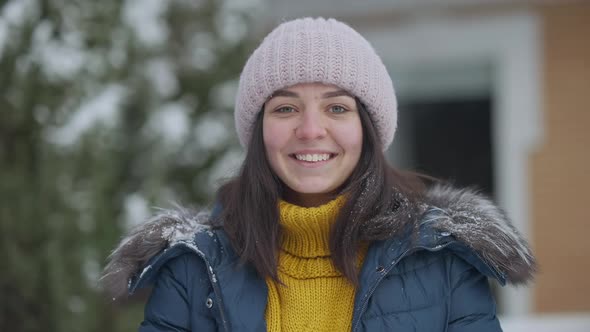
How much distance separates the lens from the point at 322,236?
Answer: 6.92 ft

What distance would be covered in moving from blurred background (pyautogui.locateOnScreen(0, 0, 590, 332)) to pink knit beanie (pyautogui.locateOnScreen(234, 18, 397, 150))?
490 mm

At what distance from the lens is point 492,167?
20.1ft

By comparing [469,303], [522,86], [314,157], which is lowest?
[469,303]

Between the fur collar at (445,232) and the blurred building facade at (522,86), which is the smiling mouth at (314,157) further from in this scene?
the blurred building facade at (522,86)

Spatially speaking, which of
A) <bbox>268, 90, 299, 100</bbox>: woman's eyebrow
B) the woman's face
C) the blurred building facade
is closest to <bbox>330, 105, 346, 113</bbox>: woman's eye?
the woman's face

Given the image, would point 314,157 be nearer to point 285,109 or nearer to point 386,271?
point 285,109

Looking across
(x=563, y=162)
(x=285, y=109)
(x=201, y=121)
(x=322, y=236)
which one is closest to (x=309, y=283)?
(x=322, y=236)

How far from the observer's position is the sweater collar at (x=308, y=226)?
81.6 inches

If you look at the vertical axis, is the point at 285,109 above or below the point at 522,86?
below

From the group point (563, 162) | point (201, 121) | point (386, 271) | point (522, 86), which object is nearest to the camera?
point (386, 271)

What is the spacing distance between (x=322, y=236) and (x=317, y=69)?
18.4 inches

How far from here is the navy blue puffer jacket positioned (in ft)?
6.34

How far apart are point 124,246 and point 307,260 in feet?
1.81

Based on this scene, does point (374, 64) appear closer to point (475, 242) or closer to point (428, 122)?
point (475, 242)
